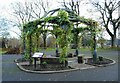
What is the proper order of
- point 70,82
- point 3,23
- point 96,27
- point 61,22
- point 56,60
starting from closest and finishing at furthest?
point 70,82, point 61,22, point 56,60, point 96,27, point 3,23

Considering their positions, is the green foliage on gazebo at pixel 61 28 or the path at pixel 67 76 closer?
the path at pixel 67 76

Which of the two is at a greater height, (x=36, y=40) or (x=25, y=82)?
(x=36, y=40)

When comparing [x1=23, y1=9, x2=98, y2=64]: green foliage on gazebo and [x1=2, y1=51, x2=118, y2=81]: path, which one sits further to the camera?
[x1=23, y1=9, x2=98, y2=64]: green foliage on gazebo

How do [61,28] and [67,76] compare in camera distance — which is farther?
[61,28]

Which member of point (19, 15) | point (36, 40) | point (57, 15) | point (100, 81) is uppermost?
point (19, 15)

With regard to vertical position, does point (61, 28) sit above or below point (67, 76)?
above

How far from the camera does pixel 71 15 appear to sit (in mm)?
16125

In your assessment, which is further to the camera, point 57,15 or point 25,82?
point 57,15

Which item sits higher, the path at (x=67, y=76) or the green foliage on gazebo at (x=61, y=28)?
the green foliage on gazebo at (x=61, y=28)

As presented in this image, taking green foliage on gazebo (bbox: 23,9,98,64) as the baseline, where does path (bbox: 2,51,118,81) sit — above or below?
below

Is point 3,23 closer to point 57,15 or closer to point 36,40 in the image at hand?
point 36,40

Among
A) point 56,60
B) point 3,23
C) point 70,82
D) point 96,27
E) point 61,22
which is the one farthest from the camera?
point 3,23

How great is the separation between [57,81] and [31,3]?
38.1m

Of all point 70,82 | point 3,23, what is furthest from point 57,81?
point 3,23
